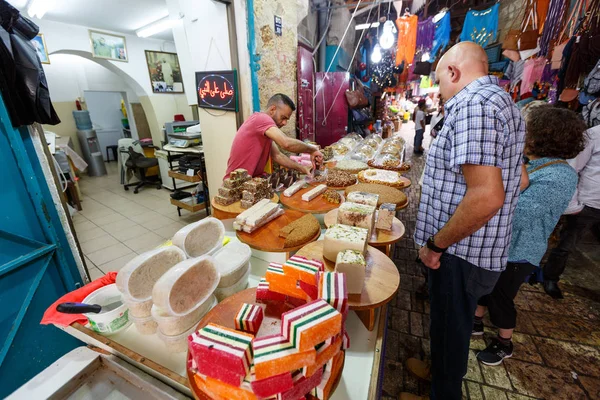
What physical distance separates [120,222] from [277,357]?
593cm

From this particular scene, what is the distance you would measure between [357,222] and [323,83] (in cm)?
463

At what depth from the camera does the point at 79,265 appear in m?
2.58

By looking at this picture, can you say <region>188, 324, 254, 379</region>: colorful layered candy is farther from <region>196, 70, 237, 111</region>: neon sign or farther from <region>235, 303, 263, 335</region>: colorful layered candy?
<region>196, 70, 237, 111</region>: neon sign

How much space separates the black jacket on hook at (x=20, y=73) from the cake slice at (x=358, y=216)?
92.1 inches

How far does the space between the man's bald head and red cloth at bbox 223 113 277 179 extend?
160 cm

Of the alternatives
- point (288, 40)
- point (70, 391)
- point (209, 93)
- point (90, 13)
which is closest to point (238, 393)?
point (70, 391)

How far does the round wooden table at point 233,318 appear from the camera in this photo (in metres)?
0.88

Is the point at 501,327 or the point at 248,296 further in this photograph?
the point at 501,327

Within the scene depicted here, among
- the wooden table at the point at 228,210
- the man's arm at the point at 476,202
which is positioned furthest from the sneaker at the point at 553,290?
the wooden table at the point at 228,210

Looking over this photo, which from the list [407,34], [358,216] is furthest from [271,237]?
[407,34]

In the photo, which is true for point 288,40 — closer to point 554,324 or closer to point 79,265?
point 79,265

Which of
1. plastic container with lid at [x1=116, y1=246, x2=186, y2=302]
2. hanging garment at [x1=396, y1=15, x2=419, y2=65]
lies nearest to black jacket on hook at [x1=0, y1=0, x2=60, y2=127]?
plastic container with lid at [x1=116, y1=246, x2=186, y2=302]

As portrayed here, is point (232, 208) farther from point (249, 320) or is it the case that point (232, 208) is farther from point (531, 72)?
point (531, 72)

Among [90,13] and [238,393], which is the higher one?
[90,13]
